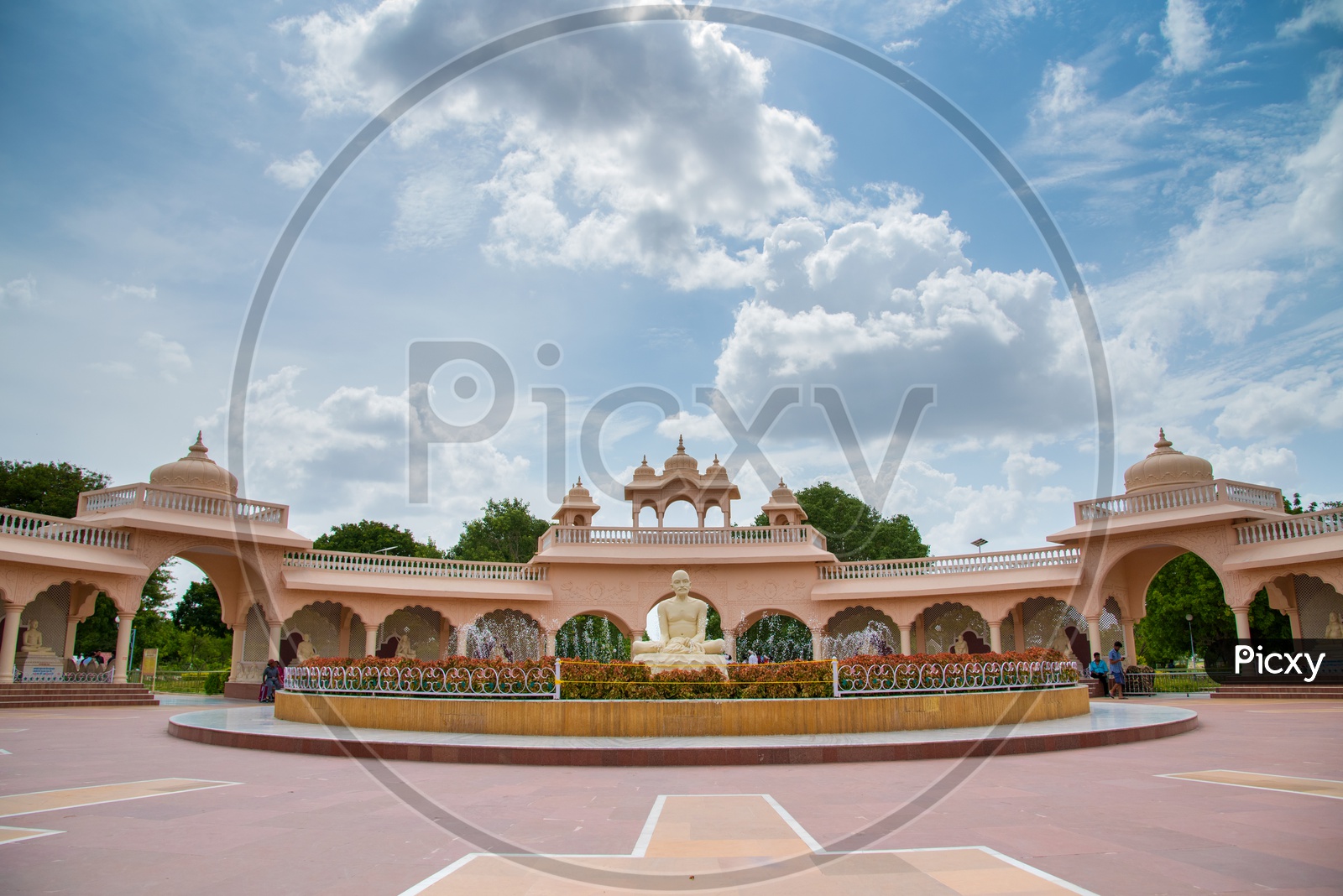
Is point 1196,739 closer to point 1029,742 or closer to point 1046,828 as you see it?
point 1029,742

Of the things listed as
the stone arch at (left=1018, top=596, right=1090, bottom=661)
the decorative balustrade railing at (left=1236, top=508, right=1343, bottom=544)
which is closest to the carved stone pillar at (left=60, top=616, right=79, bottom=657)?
the stone arch at (left=1018, top=596, right=1090, bottom=661)

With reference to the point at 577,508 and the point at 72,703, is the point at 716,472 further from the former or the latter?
the point at 72,703

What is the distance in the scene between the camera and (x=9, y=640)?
19188mm

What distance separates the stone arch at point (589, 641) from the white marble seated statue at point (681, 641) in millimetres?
15353

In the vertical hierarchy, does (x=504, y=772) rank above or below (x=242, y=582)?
below

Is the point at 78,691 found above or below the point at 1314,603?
below

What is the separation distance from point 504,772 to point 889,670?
516 cm

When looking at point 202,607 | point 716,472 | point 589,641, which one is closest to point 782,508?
point 716,472

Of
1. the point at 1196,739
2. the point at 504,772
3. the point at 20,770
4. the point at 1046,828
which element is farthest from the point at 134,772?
the point at 1196,739

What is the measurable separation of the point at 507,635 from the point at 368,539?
17.1 m

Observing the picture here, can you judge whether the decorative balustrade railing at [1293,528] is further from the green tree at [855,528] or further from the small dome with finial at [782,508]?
the green tree at [855,528]

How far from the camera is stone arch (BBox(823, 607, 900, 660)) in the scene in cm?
2759

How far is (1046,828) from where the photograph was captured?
544 centimetres

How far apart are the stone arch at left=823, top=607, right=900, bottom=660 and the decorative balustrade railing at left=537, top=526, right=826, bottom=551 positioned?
3075 millimetres
